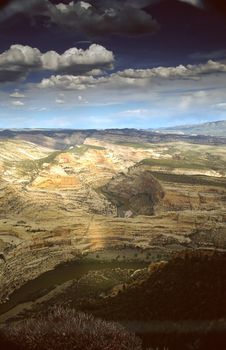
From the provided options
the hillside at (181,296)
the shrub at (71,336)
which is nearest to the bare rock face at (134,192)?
the hillside at (181,296)

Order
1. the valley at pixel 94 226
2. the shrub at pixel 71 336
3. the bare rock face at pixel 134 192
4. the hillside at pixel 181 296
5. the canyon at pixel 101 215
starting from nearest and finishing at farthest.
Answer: the shrub at pixel 71 336 → the hillside at pixel 181 296 → the valley at pixel 94 226 → the canyon at pixel 101 215 → the bare rock face at pixel 134 192

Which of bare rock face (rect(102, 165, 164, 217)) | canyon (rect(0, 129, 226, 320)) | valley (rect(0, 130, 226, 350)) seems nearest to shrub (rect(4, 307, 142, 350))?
valley (rect(0, 130, 226, 350))

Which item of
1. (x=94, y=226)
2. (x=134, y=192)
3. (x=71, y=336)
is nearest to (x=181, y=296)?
(x=71, y=336)

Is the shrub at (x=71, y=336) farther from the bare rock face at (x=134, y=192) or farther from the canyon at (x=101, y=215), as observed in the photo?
the bare rock face at (x=134, y=192)

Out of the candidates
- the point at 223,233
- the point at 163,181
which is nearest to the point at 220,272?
the point at 223,233

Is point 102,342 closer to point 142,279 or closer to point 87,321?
point 87,321

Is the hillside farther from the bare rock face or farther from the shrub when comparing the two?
the bare rock face

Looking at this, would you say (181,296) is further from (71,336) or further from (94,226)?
(94,226)

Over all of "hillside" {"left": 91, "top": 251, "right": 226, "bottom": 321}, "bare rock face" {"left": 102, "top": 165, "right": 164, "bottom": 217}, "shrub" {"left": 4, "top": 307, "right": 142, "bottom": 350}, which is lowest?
"bare rock face" {"left": 102, "top": 165, "right": 164, "bottom": 217}
